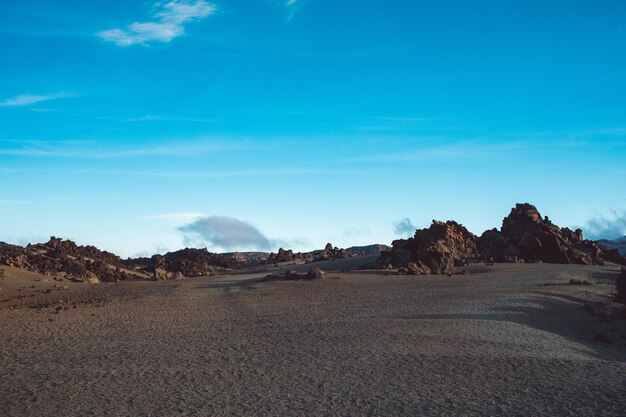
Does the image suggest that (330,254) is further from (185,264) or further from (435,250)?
(435,250)

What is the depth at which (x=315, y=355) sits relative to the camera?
443 inches

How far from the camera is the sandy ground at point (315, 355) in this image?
855 cm

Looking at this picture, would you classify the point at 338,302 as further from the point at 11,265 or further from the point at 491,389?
the point at 11,265

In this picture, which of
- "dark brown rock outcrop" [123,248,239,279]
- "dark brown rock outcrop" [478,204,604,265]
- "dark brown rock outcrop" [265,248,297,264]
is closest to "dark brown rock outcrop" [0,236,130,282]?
"dark brown rock outcrop" [123,248,239,279]

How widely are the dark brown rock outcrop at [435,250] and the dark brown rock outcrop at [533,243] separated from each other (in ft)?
4.16

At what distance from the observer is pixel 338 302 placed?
18594 millimetres

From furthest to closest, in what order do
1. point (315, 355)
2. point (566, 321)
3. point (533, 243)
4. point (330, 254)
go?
1. point (330, 254)
2. point (533, 243)
3. point (566, 321)
4. point (315, 355)

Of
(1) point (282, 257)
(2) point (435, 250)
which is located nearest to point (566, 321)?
(2) point (435, 250)

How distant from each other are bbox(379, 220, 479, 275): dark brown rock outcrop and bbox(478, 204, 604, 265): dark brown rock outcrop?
127 centimetres

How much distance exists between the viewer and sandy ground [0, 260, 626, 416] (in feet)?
28.1

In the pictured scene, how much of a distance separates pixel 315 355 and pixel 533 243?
1095 inches

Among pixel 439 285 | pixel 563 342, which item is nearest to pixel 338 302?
pixel 439 285

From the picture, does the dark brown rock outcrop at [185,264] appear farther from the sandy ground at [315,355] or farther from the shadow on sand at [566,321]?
the shadow on sand at [566,321]

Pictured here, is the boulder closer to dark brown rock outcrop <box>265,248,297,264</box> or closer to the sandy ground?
the sandy ground
